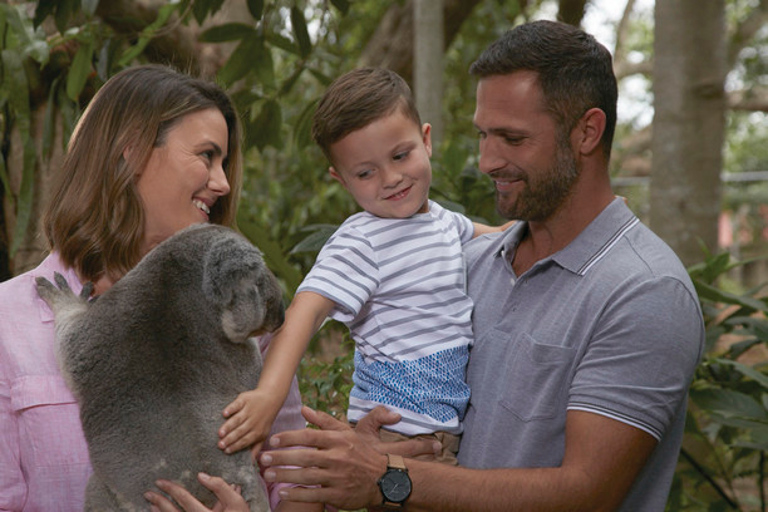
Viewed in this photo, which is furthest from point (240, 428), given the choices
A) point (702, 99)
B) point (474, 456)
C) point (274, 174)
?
point (274, 174)

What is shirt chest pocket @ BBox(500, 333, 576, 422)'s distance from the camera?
1.95m

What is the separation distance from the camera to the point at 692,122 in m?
4.07

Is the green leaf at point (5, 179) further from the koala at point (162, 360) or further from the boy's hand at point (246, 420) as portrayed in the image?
the boy's hand at point (246, 420)

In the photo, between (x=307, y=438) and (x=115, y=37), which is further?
(x=115, y=37)

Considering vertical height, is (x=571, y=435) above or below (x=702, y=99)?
below

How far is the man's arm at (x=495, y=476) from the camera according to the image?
1819 mm

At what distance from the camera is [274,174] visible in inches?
295

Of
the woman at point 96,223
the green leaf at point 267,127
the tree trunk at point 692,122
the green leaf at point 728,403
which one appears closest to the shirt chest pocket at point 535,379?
the woman at point 96,223

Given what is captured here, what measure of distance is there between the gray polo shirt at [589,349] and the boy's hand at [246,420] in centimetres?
64

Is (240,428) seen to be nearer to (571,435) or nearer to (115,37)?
(571,435)

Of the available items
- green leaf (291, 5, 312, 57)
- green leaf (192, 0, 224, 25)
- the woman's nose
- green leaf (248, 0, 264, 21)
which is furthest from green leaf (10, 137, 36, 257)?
the woman's nose

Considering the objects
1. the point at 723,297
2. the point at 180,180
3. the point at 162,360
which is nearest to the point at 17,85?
the point at 180,180

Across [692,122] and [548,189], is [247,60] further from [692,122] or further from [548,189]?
[692,122]

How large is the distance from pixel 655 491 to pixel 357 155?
113 cm
